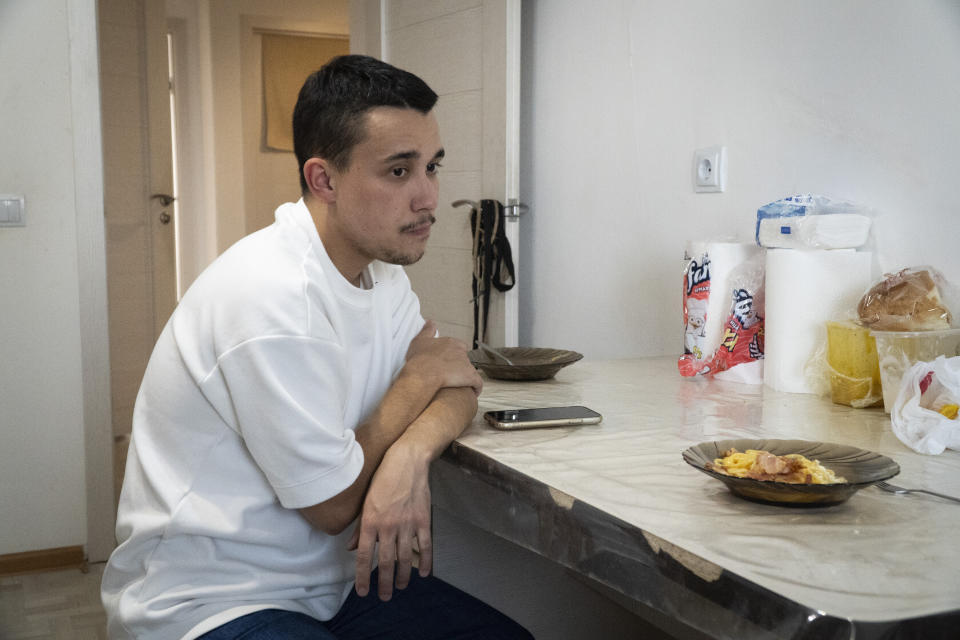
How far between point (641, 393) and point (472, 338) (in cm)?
156

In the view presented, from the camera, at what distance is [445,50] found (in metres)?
3.13

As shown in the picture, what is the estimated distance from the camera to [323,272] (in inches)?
46.5

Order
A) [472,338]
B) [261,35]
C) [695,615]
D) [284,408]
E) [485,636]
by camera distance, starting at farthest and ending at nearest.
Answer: [261,35] → [472,338] → [485,636] → [284,408] → [695,615]

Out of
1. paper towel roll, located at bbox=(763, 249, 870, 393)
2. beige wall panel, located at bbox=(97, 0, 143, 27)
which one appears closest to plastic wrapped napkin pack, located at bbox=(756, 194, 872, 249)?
paper towel roll, located at bbox=(763, 249, 870, 393)

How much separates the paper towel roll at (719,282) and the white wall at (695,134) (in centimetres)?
23

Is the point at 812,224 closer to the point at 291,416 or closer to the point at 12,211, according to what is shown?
the point at 291,416

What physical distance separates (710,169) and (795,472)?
134 centimetres

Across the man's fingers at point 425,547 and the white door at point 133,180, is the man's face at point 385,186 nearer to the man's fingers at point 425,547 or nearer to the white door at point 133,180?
the man's fingers at point 425,547

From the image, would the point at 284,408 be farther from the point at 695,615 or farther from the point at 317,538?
the point at 695,615

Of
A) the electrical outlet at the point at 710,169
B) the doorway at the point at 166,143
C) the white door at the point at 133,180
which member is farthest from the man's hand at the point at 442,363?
the white door at the point at 133,180

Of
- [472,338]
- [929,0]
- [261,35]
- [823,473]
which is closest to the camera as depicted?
[823,473]

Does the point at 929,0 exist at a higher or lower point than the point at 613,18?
lower

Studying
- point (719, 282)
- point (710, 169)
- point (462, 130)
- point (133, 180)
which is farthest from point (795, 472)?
point (133, 180)

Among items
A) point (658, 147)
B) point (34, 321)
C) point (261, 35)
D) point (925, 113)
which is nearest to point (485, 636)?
point (925, 113)
